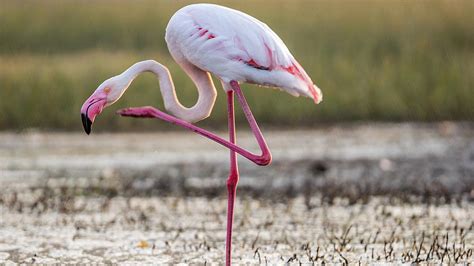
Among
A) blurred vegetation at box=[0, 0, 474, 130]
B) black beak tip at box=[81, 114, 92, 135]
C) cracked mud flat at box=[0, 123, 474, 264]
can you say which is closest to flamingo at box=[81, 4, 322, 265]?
black beak tip at box=[81, 114, 92, 135]

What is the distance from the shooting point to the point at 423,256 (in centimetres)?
675

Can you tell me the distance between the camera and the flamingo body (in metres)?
6.35

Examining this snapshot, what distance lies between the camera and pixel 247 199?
30.7 feet

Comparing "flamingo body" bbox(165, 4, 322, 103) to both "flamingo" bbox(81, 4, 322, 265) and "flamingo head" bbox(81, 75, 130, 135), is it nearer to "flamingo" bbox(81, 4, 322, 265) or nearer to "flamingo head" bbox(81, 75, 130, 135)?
"flamingo" bbox(81, 4, 322, 265)

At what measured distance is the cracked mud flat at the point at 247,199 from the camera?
713cm

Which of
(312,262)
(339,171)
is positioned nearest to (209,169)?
(339,171)

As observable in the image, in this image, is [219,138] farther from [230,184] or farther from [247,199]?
[247,199]

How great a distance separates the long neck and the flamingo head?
0.21 feet

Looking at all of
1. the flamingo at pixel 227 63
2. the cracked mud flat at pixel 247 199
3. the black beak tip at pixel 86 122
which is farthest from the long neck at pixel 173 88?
the cracked mud flat at pixel 247 199

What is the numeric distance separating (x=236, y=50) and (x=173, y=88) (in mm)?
526

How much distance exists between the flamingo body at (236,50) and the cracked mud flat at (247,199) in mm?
1098

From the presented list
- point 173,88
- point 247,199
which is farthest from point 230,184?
point 247,199

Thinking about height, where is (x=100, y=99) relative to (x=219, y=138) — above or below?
above

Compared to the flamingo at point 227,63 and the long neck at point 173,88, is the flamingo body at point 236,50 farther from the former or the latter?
the long neck at point 173,88
